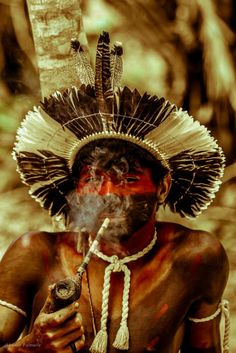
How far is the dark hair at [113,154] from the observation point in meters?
2.77

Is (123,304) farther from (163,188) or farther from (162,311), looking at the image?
(163,188)

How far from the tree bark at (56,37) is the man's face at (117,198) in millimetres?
959

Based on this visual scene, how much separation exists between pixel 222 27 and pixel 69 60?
1940 millimetres

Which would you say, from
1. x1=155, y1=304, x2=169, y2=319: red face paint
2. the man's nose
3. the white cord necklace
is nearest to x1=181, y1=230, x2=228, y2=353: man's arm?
x1=155, y1=304, x2=169, y2=319: red face paint

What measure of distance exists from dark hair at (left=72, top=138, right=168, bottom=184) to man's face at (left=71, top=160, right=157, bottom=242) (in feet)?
0.09

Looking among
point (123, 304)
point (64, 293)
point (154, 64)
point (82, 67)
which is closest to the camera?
point (64, 293)

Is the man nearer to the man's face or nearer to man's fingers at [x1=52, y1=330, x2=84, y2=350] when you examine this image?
the man's face

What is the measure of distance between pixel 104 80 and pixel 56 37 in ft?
→ 3.40

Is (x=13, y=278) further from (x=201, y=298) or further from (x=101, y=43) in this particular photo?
(x=101, y=43)

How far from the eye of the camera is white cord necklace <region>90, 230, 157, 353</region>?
8.92ft

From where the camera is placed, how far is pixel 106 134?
2.76 m

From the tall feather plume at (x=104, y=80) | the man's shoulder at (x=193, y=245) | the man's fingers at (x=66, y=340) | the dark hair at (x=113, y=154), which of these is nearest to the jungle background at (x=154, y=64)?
the man's shoulder at (x=193, y=245)

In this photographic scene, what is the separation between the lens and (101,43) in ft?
8.80

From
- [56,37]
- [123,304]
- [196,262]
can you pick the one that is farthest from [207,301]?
[56,37]
